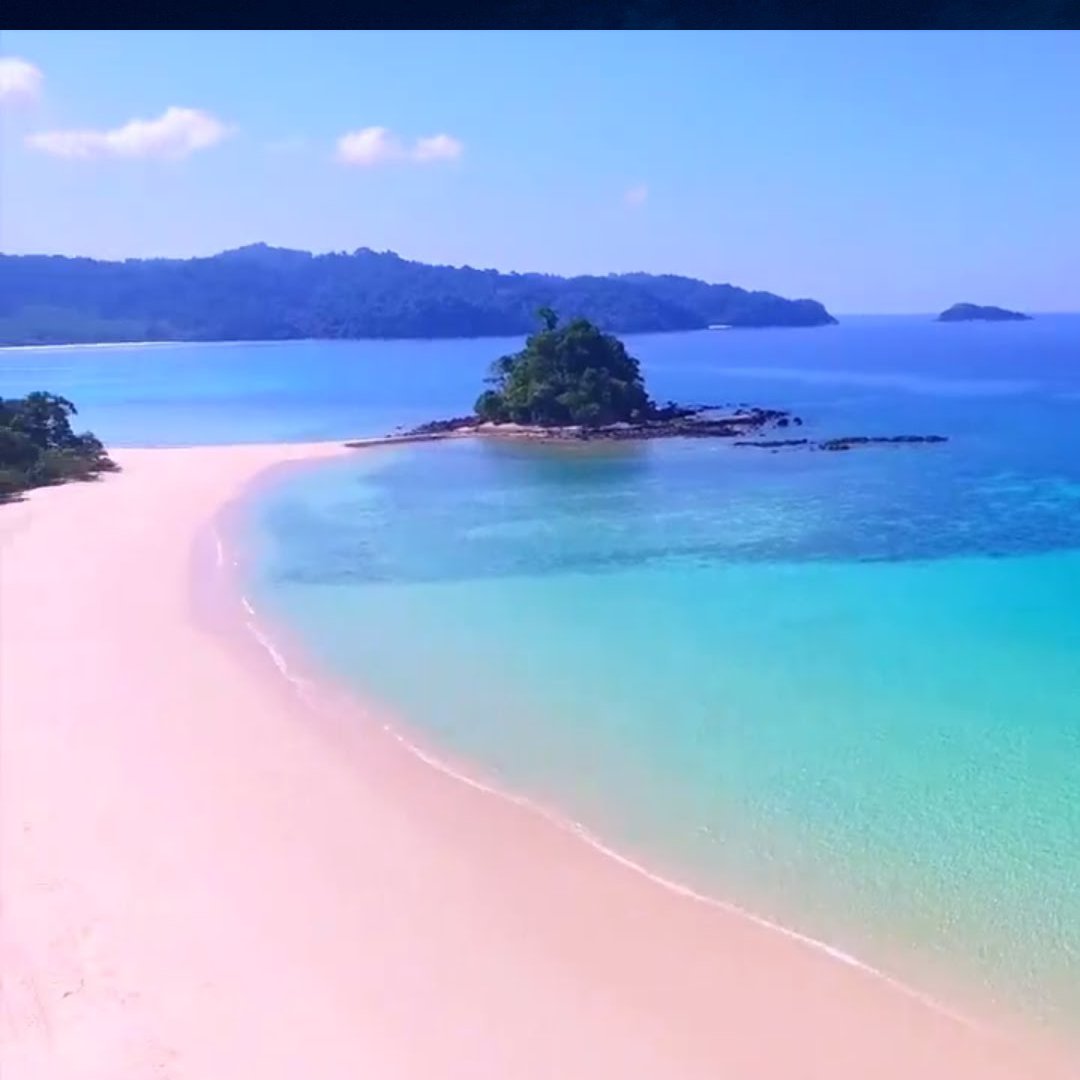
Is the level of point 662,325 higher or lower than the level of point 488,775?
higher

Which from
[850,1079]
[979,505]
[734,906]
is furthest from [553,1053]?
[979,505]

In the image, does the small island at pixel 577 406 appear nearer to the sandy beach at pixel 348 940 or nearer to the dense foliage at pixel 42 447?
the dense foliage at pixel 42 447

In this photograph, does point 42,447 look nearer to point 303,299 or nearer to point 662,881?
point 662,881

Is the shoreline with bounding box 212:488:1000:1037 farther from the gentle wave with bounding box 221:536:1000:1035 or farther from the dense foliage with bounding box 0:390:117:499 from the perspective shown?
the dense foliage with bounding box 0:390:117:499

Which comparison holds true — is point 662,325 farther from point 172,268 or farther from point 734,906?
point 734,906

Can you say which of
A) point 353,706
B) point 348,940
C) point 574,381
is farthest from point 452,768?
point 574,381

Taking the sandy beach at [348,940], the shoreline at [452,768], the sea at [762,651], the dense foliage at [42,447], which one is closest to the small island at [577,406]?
the sea at [762,651]

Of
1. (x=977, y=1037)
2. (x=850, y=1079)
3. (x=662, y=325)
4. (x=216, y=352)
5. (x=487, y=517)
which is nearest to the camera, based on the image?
(x=850, y=1079)
